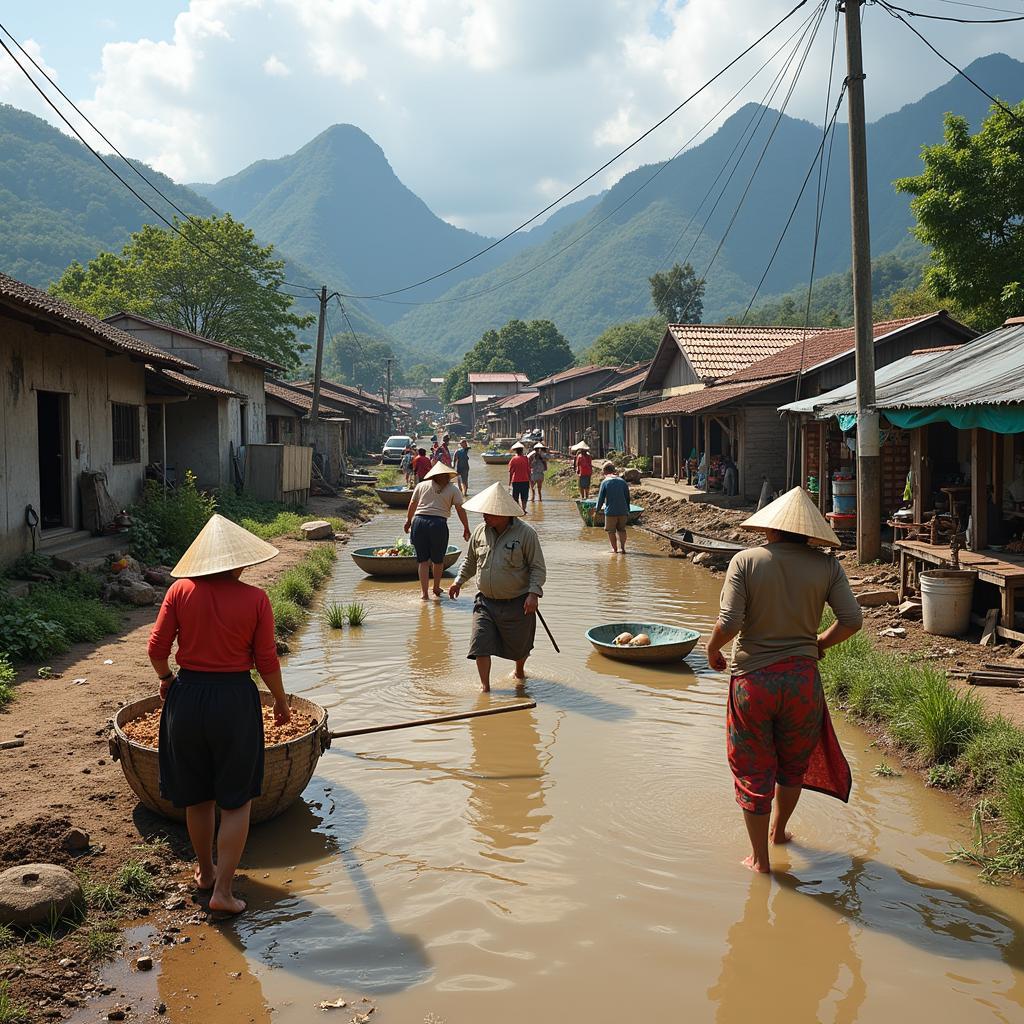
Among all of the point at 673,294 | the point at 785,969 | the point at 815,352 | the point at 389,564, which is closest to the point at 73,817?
the point at 785,969

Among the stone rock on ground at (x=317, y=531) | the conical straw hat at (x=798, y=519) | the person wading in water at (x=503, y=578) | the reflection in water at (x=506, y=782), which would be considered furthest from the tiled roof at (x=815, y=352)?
the conical straw hat at (x=798, y=519)

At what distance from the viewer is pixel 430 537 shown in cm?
1259

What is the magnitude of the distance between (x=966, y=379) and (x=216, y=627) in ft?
33.1

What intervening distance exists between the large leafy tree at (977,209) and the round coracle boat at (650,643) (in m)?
17.2

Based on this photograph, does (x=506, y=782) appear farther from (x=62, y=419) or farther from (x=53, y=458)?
(x=53, y=458)

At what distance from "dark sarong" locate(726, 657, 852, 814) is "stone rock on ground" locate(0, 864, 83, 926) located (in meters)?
3.33

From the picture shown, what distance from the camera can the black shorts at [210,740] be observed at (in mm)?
4469

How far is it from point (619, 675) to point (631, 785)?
291cm

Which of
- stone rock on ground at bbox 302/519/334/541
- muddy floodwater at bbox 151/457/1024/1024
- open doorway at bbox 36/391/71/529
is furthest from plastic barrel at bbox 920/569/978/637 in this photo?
stone rock on ground at bbox 302/519/334/541

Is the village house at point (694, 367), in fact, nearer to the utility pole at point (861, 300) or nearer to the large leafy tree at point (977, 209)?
the large leafy tree at point (977, 209)

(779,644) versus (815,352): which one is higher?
(815,352)

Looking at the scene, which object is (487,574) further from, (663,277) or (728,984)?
(663,277)

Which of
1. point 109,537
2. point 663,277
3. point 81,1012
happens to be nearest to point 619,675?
point 81,1012

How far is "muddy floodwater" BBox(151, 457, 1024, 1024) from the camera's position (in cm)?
410
